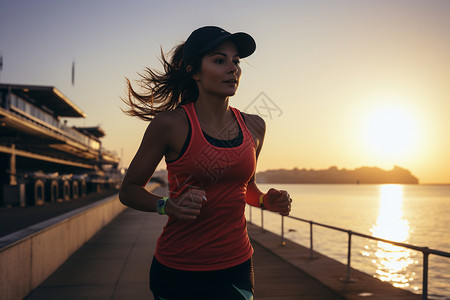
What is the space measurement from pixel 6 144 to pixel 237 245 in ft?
130

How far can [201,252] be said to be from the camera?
228 centimetres

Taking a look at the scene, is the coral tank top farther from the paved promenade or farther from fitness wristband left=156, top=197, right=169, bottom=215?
the paved promenade

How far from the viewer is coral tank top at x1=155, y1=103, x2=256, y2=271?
2254 mm

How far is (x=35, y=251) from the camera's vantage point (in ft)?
22.3

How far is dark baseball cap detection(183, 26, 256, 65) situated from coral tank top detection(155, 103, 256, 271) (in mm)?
380

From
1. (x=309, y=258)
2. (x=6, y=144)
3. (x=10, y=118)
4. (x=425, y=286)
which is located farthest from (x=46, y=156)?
(x=425, y=286)

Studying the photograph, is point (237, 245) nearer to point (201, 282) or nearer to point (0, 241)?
point (201, 282)

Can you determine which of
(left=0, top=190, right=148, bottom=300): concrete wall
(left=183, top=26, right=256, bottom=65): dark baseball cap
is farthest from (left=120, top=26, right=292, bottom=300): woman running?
(left=0, top=190, right=148, bottom=300): concrete wall

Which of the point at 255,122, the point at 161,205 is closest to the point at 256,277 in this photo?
the point at 255,122

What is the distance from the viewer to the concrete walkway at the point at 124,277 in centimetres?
692

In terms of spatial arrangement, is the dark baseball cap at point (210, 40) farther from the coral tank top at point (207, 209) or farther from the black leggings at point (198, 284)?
the black leggings at point (198, 284)

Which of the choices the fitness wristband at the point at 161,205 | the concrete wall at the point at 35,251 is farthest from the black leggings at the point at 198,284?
the concrete wall at the point at 35,251

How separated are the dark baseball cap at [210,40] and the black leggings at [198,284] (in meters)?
1.14

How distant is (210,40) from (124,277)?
654 centimetres
